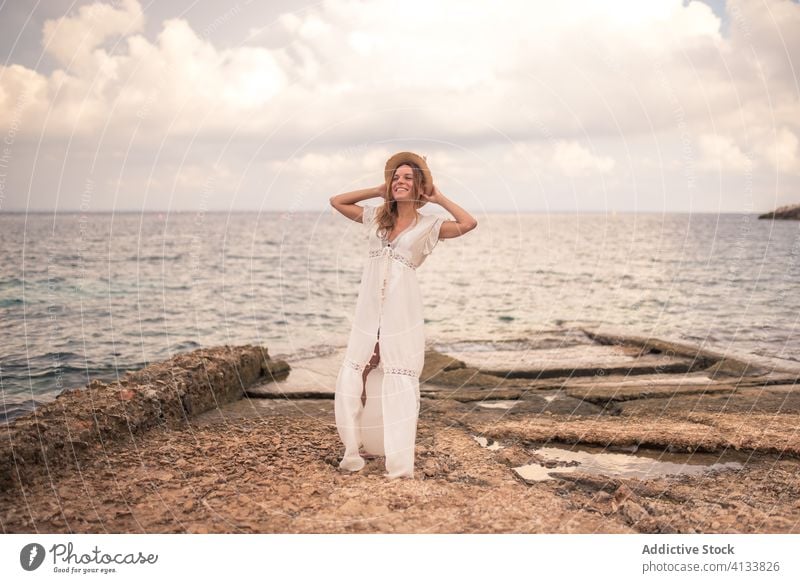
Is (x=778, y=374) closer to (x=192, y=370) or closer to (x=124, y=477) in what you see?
(x=192, y=370)

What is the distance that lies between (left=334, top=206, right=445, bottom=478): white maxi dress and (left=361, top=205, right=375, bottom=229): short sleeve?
0.11 metres

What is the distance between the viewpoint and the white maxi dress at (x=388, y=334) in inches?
217

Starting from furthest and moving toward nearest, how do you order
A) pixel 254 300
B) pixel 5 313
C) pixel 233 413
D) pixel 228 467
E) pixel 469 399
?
1. pixel 254 300
2. pixel 5 313
3. pixel 469 399
4. pixel 233 413
5. pixel 228 467

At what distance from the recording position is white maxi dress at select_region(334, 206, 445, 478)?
551 centimetres

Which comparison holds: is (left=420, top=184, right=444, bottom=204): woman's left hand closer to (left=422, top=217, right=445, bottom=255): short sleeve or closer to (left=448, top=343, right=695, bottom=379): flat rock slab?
(left=422, top=217, right=445, bottom=255): short sleeve

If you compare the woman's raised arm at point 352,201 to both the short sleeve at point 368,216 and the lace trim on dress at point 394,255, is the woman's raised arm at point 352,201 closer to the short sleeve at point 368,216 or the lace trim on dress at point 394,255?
the short sleeve at point 368,216

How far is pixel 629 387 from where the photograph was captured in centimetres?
898

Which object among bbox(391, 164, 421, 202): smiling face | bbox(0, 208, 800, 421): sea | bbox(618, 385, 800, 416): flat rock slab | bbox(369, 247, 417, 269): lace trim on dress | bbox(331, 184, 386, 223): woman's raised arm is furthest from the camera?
bbox(0, 208, 800, 421): sea

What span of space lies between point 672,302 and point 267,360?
19032mm

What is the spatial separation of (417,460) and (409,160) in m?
2.54

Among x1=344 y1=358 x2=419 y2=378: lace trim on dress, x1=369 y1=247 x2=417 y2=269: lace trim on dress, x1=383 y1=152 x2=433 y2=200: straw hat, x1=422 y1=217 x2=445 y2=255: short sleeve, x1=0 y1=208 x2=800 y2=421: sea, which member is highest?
x1=383 y1=152 x2=433 y2=200: straw hat

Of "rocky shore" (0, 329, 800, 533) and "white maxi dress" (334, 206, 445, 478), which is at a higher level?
"white maxi dress" (334, 206, 445, 478)

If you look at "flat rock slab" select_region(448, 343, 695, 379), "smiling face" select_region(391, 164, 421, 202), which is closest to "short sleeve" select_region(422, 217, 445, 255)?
"smiling face" select_region(391, 164, 421, 202)

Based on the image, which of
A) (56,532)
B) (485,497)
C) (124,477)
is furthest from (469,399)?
(56,532)
